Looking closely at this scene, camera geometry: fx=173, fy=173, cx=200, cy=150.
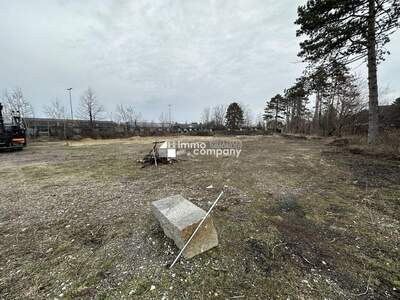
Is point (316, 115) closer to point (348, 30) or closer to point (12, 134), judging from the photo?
point (348, 30)

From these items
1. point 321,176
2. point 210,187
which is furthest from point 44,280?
point 321,176

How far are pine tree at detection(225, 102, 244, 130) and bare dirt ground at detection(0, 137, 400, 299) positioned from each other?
135ft

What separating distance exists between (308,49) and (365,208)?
8858 mm

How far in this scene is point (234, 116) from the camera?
147 ft

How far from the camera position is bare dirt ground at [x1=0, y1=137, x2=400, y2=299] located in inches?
64.0

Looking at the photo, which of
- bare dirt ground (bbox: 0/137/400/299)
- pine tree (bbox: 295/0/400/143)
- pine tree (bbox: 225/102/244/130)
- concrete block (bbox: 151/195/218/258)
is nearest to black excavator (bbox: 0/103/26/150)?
bare dirt ground (bbox: 0/137/400/299)

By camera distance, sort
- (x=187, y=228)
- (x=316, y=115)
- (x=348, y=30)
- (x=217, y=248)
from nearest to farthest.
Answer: (x=187, y=228) → (x=217, y=248) → (x=348, y=30) → (x=316, y=115)

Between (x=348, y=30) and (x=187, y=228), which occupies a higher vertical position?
(x=348, y=30)

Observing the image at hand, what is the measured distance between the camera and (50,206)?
3.39 meters

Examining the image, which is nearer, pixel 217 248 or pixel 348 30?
pixel 217 248

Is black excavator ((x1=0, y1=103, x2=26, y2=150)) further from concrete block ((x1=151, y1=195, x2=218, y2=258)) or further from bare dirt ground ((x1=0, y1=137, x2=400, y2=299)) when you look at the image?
concrete block ((x1=151, y1=195, x2=218, y2=258))

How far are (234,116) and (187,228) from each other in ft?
147

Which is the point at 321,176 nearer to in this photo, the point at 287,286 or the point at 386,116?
the point at 287,286

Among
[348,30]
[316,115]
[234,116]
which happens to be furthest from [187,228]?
[234,116]
